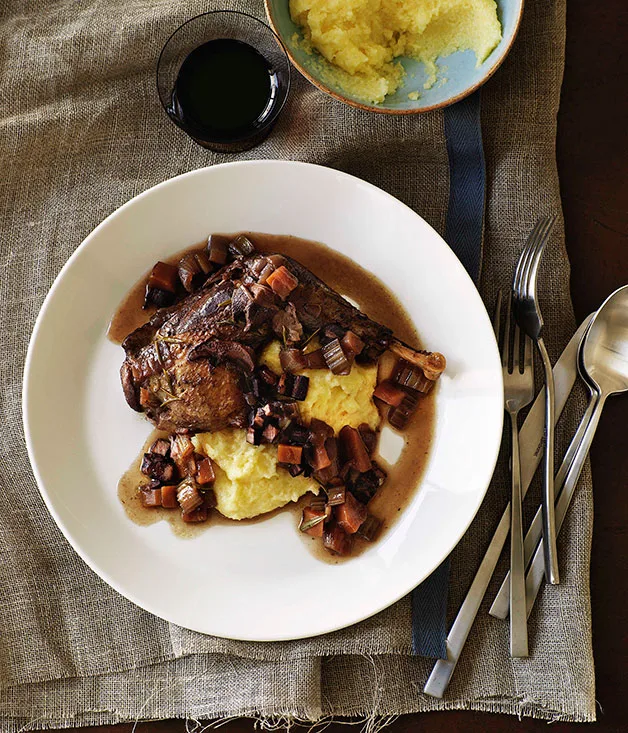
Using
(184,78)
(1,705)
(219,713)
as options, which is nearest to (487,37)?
(184,78)

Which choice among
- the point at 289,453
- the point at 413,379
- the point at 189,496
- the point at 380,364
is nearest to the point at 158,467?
the point at 189,496

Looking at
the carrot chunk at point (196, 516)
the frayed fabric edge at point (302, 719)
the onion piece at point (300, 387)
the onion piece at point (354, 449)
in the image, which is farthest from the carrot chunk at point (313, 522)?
the frayed fabric edge at point (302, 719)

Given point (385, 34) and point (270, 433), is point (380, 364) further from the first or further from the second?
point (385, 34)

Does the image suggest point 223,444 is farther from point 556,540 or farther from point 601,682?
point 601,682

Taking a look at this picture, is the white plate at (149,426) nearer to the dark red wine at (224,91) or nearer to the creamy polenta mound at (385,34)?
the dark red wine at (224,91)

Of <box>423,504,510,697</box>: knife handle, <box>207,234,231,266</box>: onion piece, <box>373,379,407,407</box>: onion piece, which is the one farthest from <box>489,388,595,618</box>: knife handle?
<box>207,234,231,266</box>: onion piece

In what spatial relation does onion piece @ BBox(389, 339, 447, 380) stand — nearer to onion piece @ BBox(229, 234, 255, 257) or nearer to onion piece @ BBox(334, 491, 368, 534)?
onion piece @ BBox(334, 491, 368, 534)
